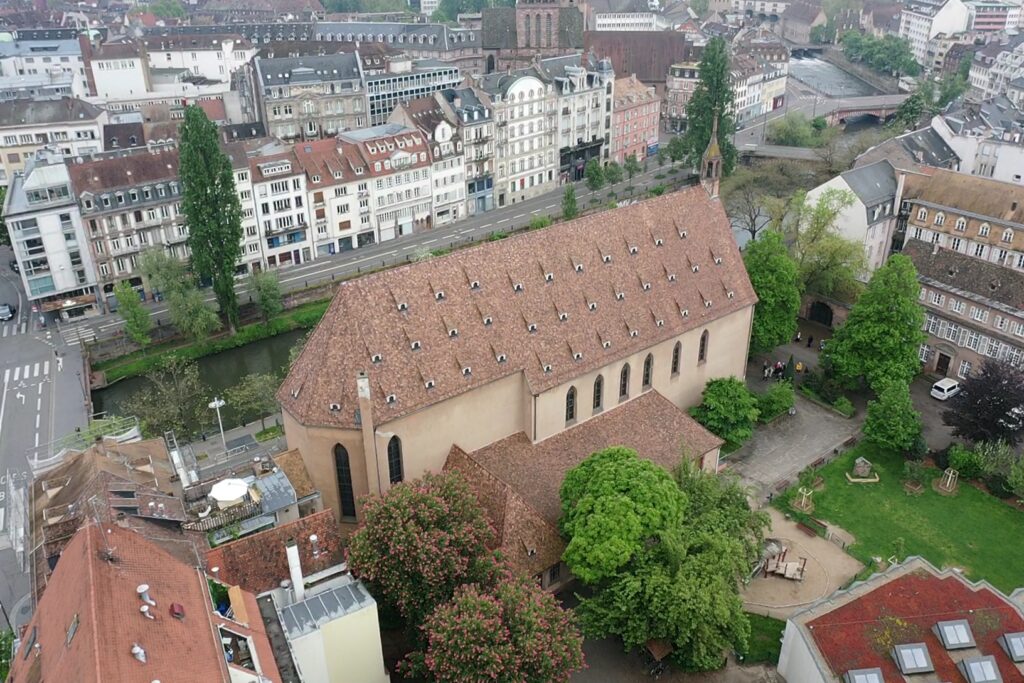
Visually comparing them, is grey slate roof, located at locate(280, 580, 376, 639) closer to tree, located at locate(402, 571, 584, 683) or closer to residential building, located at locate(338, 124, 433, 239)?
tree, located at locate(402, 571, 584, 683)

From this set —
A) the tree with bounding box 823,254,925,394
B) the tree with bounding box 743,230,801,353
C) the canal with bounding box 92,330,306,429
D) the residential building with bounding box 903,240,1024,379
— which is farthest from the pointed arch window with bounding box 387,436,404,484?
the residential building with bounding box 903,240,1024,379

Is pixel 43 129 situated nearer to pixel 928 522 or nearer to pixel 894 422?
pixel 894 422

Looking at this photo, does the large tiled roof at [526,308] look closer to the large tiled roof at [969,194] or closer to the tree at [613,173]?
the large tiled roof at [969,194]

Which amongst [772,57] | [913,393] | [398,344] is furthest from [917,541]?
[772,57]

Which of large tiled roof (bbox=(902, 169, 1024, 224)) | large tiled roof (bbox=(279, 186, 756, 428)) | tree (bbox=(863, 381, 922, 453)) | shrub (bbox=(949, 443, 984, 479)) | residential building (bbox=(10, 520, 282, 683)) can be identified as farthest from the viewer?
large tiled roof (bbox=(902, 169, 1024, 224))

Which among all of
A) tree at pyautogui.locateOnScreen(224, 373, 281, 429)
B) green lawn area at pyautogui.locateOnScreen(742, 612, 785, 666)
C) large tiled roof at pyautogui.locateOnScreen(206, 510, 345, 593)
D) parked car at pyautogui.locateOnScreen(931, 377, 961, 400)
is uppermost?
large tiled roof at pyautogui.locateOnScreen(206, 510, 345, 593)

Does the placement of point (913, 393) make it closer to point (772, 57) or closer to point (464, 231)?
point (464, 231)
